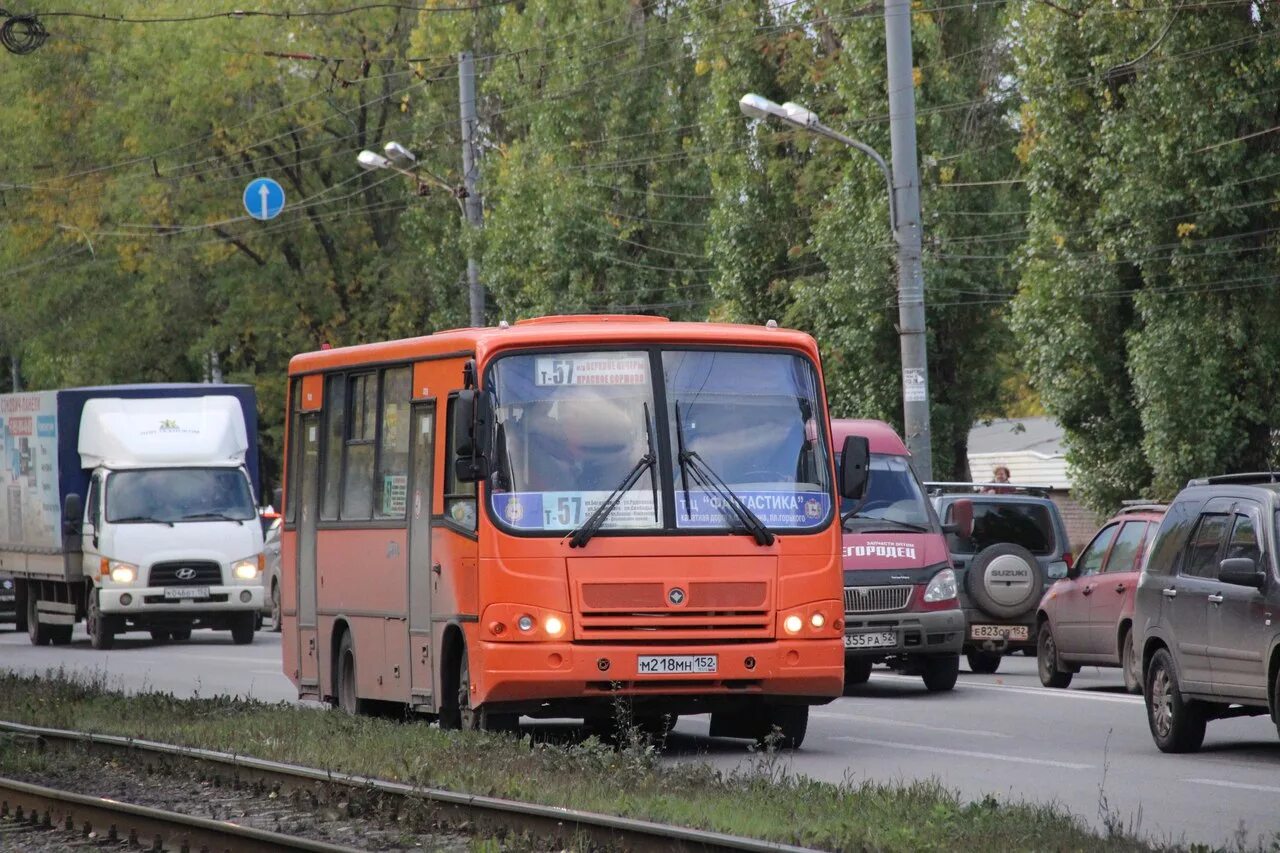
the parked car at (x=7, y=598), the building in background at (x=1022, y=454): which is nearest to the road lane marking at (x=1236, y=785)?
the parked car at (x=7, y=598)

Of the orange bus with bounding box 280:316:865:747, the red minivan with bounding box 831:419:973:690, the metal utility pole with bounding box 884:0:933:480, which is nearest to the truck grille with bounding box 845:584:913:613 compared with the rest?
the red minivan with bounding box 831:419:973:690

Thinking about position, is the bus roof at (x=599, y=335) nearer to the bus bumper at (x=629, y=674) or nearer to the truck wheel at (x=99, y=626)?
the bus bumper at (x=629, y=674)

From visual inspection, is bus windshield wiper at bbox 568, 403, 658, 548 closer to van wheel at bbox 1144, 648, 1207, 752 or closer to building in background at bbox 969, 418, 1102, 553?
van wheel at bbox 1144, 648, 1207, 752

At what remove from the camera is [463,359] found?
14.9 meters

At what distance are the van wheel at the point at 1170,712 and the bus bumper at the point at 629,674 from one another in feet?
6.96

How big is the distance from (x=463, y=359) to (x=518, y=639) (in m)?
1.89

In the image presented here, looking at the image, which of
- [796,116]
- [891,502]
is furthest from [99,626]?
[891,502]

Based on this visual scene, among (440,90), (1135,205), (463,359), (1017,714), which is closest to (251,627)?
(1135,205)

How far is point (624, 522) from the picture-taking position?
14281 mm

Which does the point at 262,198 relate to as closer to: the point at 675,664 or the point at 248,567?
the point at 248,567

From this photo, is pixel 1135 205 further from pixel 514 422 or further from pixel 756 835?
pixel 756 835

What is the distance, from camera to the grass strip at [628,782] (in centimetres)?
975

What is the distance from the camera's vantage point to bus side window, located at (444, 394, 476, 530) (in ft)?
47.6

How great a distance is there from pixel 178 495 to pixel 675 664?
18521 millimetres
